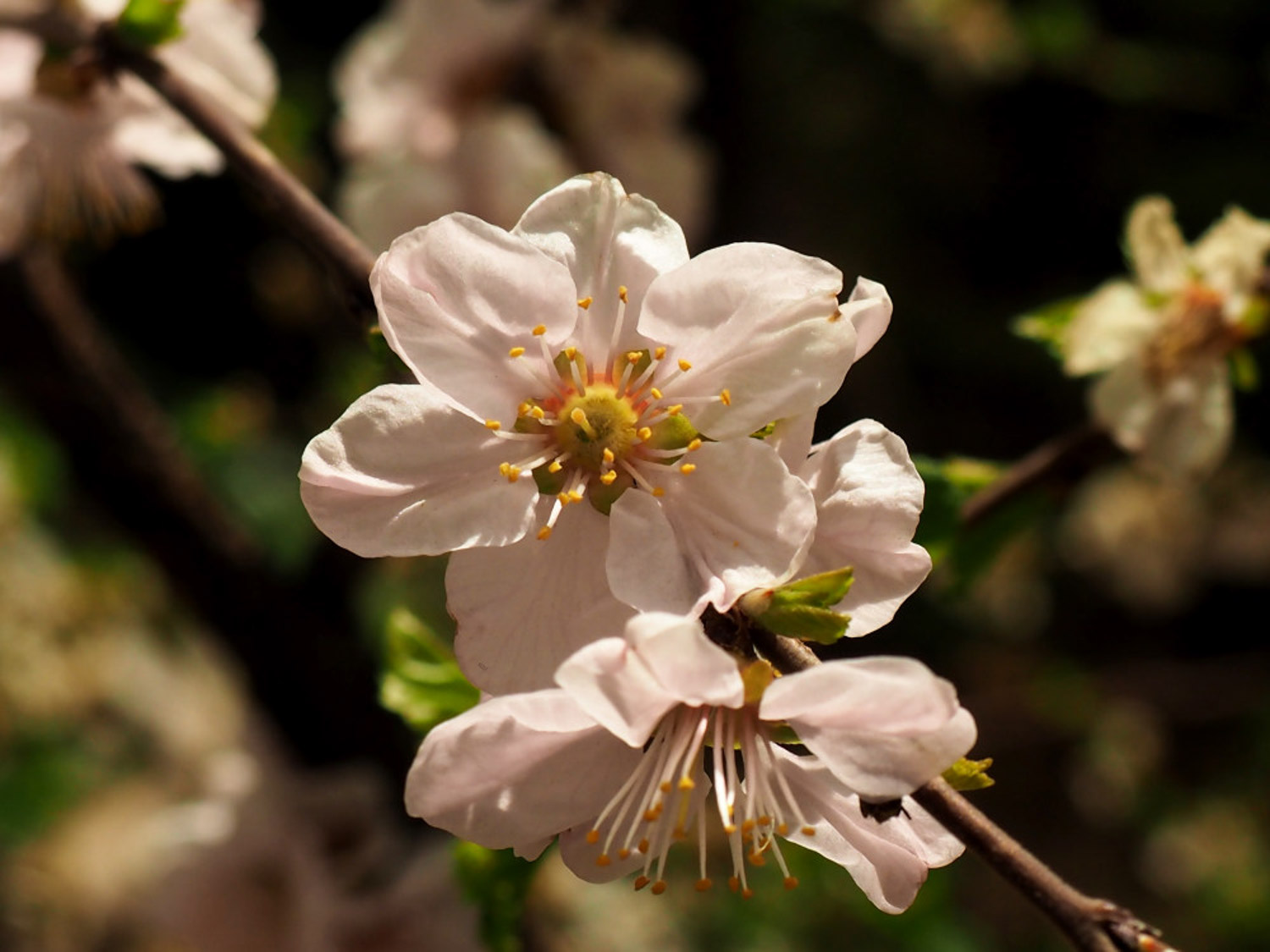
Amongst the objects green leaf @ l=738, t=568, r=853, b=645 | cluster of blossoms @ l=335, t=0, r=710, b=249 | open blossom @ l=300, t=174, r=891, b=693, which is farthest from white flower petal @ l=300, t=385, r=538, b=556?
cluster of blossoms @ l=335, t=0, r=710, b=249

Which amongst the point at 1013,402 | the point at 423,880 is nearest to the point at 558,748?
the point at 423,880

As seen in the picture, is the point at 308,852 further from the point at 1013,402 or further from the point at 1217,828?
the point at 1013,402

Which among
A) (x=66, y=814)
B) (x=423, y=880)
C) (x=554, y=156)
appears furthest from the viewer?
(x=66, y=814)

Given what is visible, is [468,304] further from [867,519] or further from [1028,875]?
[1028,875]

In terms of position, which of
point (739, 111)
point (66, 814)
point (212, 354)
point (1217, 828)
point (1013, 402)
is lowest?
point (1217, 828)

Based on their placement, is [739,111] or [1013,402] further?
[1013,402]

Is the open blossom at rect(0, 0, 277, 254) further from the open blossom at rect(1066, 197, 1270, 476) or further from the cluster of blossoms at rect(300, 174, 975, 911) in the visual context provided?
the open blossom at rect(1066, 197, 1270, 476)
